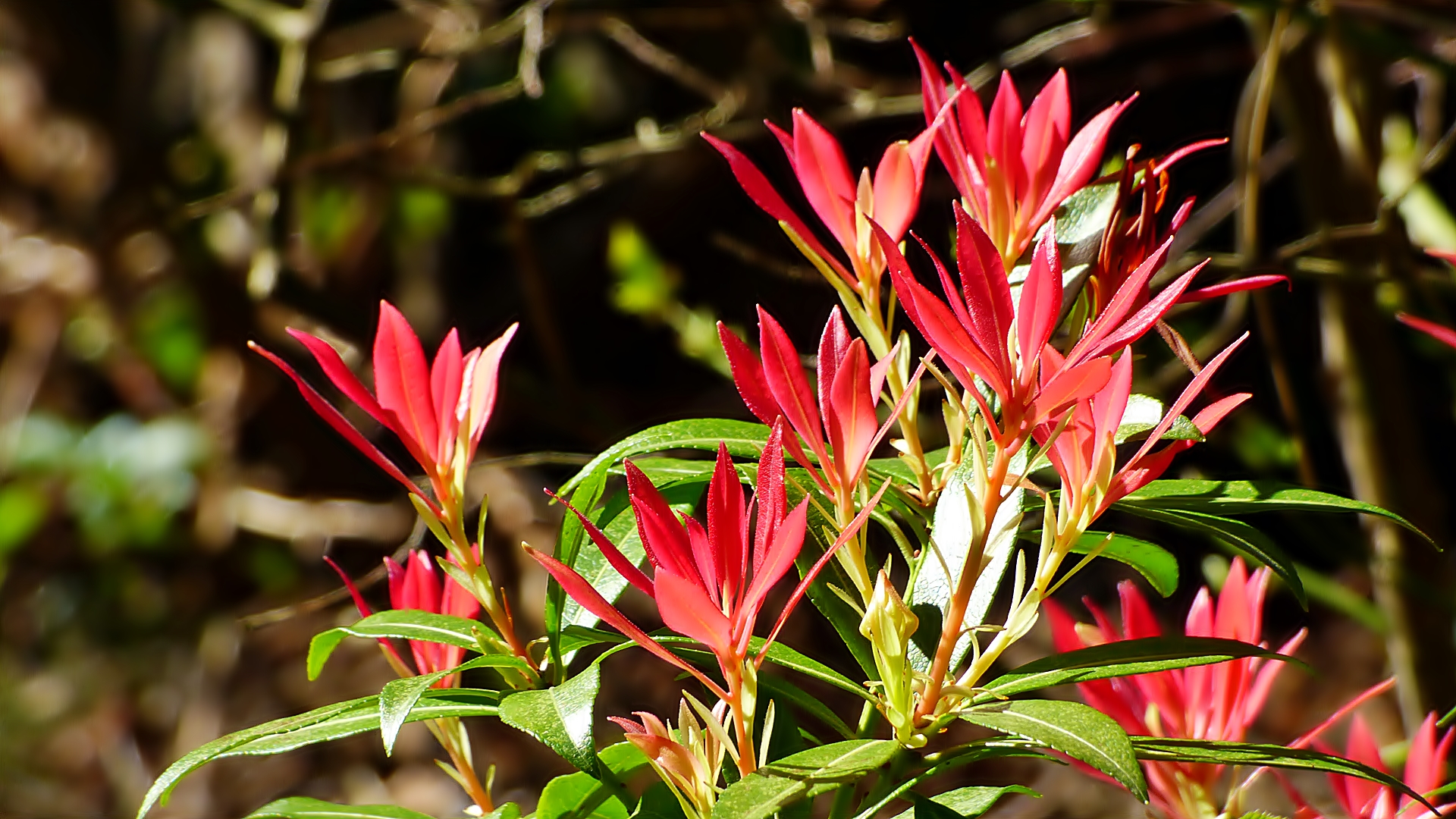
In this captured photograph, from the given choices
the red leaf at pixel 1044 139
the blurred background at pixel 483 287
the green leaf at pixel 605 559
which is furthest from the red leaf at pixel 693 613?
the blurred background at pixel 483 287

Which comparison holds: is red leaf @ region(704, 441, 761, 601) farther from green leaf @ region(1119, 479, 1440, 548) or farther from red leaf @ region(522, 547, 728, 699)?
green leaf @ region(1119, 479, 1440, 548)

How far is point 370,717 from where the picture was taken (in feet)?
1.42

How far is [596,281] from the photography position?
8.26ft

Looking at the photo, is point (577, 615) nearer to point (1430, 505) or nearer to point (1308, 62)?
point (1430, 505)

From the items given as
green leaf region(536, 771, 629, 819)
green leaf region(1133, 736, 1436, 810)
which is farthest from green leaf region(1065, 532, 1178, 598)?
green leaf region(536, 771, 629, 819)

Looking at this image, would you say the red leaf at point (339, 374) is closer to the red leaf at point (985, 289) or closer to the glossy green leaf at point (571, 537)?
the glossy green leaf at point (571, 537)

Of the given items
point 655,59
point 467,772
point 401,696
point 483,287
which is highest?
point 655,59

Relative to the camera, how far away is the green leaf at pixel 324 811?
0.49 meters

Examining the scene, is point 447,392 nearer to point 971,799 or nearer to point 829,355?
point 829,355

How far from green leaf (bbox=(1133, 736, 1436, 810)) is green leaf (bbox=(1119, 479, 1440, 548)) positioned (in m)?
0.08

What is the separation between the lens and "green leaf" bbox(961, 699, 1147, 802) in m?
0.33

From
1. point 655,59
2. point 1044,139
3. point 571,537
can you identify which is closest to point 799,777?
point 571,537

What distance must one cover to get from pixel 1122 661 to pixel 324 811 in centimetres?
34

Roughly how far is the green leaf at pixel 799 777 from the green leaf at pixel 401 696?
4.2 inches
